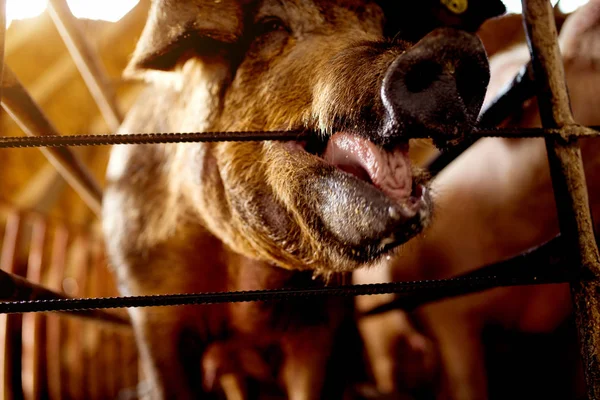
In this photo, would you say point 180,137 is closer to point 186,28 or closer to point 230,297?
point 230,297

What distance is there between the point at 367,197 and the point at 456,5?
752 millimetres

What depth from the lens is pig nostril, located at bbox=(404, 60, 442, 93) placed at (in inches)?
29.3

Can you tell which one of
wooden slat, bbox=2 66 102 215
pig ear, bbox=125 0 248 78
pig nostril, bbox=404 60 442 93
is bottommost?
pig nostril, bbox=404 60 442 93

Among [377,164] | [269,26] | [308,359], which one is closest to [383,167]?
[377,164]

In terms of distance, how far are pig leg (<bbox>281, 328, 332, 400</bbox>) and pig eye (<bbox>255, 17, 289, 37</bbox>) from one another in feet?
3.42

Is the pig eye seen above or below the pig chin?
above

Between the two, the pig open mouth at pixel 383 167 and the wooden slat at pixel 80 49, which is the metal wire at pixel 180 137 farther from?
the wooden slat at pixel 80 49

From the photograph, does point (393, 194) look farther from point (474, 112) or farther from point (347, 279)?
point (347, 279)

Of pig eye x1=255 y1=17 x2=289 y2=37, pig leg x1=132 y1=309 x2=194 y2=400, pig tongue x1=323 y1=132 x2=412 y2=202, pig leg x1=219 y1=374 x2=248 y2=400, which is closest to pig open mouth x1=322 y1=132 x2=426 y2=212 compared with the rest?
pig tongue x1=323 y1=132 x2=412 y2=202

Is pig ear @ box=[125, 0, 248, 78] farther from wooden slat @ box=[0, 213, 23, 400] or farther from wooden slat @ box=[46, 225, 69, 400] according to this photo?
wooden slat @ box=[46, 225, 69, 400]

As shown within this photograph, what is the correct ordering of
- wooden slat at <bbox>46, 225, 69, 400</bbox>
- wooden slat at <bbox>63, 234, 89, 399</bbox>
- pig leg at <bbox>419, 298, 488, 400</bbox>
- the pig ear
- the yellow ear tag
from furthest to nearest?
1. wooden slat at <bbox>63, 234, 89, 399</bbox>
2. wooden slat at <bbox>46, 225, 69, 400</bbox>
3. pig leg at <bbox>419, 298, 488, 400</bbox>
4. the yellow ear tag
5. the pig ear

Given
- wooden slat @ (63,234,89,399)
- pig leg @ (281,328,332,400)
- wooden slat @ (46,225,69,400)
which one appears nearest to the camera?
pig leg @ (281,328,332,400)

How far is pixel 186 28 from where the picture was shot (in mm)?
1149

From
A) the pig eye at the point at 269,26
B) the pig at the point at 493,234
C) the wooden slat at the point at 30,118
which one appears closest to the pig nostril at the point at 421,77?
the pig eye at the point at 269,26
